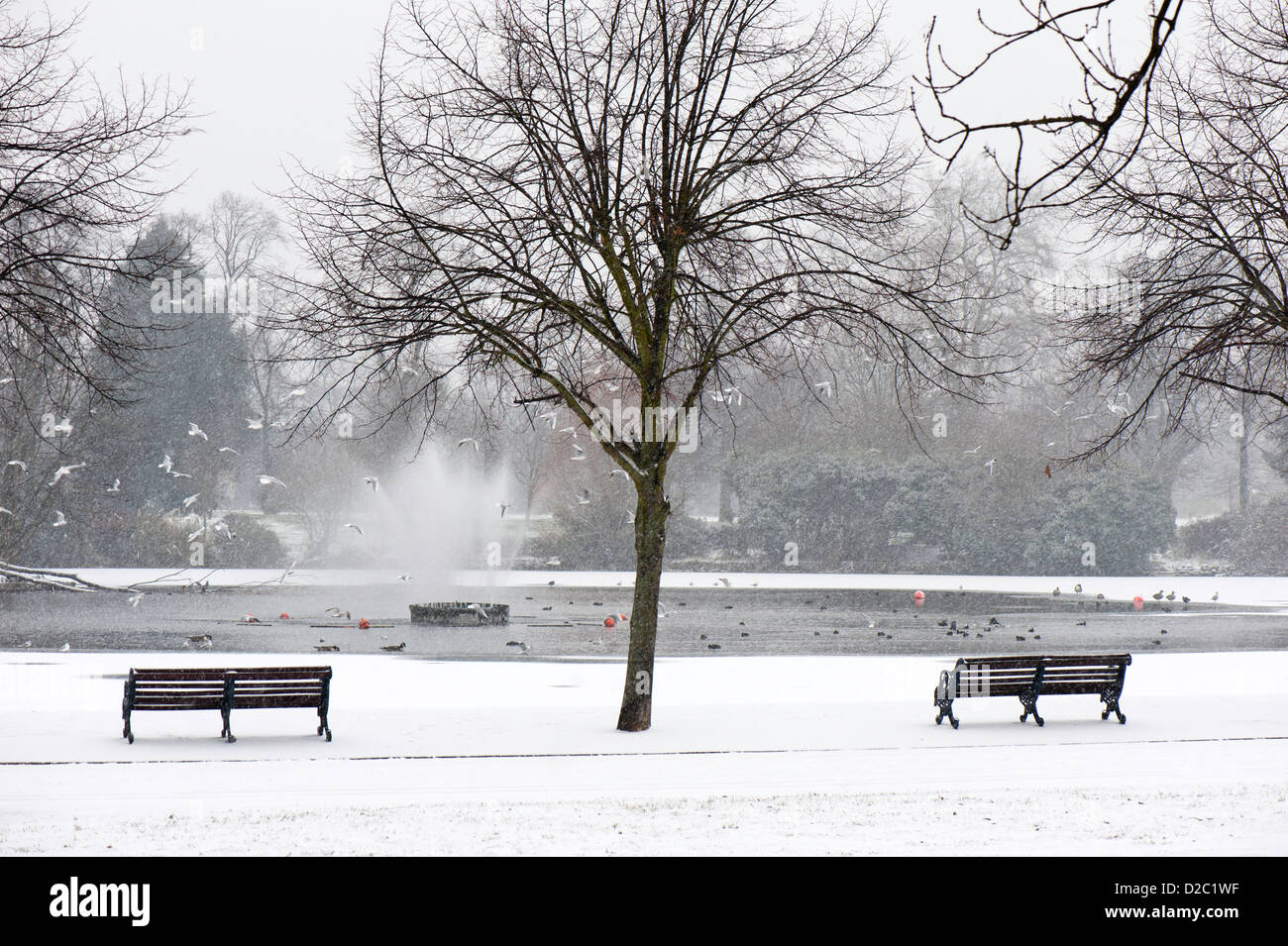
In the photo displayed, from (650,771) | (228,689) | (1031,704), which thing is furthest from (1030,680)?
(228,689)

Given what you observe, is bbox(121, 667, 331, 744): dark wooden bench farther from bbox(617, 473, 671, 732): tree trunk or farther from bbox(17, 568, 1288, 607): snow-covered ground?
bbox(17, 568, 1288, 607): snow-covered ground

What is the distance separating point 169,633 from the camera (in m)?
23.2

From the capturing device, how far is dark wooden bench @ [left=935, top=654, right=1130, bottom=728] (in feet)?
41.9

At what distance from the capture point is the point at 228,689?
1144cm

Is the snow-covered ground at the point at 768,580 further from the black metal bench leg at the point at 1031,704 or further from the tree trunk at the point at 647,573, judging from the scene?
the tree trunk at the point at 647,573

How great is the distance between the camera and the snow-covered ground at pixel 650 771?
7.20m

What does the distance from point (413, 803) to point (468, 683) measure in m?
7.98

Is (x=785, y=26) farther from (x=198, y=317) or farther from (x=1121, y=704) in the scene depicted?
(x=198, y=317)

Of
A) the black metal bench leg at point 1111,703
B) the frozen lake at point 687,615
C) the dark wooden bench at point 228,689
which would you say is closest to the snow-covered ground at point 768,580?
the frozen lake at point 687,615

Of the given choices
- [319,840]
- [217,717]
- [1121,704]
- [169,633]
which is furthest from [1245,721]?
[169,633]

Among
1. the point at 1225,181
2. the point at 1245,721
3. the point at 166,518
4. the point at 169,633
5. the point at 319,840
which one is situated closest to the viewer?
the point at 319,840

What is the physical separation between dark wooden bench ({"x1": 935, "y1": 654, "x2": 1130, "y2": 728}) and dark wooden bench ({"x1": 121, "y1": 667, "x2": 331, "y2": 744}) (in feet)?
21.0

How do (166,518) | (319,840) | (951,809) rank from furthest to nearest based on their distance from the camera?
1. (166,518)
2. (951,809)
3. (319,840)

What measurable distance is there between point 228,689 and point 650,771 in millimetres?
4202
